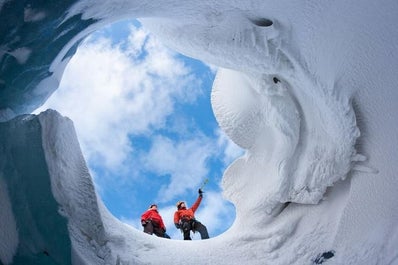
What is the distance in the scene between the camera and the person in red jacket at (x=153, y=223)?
3943 mm

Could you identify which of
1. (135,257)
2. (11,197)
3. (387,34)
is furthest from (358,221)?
(11,197)

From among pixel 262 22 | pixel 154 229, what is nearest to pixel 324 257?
pixel 262 22

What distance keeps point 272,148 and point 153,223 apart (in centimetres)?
199

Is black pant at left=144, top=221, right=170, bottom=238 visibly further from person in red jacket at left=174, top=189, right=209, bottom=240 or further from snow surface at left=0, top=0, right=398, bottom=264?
snow surface at left=0, top=0, right=398, bottom=264

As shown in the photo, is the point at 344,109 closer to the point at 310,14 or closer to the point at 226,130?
the point at 310,14

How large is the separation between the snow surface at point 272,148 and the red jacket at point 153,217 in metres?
→ 1.73

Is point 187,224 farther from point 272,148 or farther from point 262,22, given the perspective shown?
point 262,22

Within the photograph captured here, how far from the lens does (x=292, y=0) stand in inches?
59.5

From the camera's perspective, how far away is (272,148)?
7.47ft

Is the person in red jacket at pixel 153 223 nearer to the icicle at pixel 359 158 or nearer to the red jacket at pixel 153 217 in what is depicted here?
the red jacket at pixel 153 217

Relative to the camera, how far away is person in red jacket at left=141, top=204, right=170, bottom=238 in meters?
3.94

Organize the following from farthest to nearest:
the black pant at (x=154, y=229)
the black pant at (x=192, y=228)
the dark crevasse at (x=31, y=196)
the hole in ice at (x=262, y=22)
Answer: the black pant at (x=192, y=228), the black pant at (x=154, y=229), the hole in ice at (x=262, y=22), the dark crevasse at (x=31, y=196)

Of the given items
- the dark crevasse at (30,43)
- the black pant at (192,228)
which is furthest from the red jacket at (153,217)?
the dark crevasse at (30,43)

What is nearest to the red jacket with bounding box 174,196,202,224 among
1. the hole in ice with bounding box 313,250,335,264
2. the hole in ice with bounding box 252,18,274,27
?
the hole in ice with bounding box 313,250,335,264
